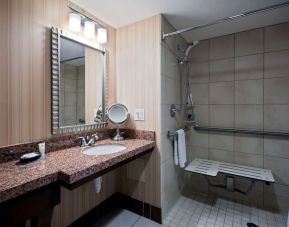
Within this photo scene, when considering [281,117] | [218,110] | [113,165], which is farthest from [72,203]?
[281,117]

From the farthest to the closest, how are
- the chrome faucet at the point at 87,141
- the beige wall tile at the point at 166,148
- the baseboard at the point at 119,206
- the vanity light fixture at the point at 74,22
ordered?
the beige wall tile at the point at 166,148 < the baseboard at the point at 119,206 < the chrome faucet at the point at 87,141 < the vanity light fixture at the point at 74,22

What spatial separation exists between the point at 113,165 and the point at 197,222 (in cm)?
118

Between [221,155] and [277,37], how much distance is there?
1.57m

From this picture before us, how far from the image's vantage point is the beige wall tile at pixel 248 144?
2.11 metres

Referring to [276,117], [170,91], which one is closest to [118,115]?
[170,91]

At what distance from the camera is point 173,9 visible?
169cm

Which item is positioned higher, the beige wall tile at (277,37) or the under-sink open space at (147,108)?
the beige wall tile at (277,37)

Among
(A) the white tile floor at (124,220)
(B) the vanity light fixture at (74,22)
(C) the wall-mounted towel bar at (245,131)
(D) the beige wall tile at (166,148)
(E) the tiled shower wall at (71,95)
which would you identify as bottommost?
(A) the white tile floor at (124,220)

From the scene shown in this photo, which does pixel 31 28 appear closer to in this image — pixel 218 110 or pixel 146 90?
pixel 146 90

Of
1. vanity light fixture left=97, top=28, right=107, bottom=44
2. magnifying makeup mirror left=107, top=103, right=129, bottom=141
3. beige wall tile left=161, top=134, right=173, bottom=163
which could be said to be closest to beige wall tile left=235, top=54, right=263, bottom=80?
beige wall tile left=161, top=134, right=173, bottom=163

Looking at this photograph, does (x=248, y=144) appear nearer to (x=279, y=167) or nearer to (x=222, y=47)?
(x=279, y=167)

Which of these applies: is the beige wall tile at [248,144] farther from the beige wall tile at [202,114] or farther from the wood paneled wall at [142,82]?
the wood paneled wall at [142,82]

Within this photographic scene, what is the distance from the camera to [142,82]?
189cm

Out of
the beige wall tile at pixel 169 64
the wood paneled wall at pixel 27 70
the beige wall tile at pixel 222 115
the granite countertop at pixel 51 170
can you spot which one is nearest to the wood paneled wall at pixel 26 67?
the wood paneled wall at pixel 27 70
